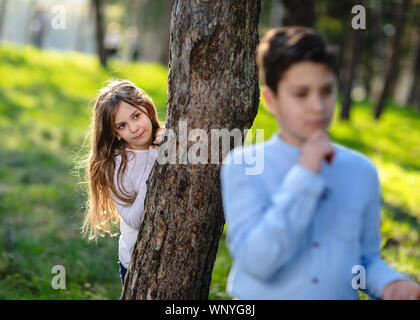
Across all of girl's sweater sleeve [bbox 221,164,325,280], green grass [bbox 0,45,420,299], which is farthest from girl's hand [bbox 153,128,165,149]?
girl's sweater sleeve [bbox 221,164,325,280]

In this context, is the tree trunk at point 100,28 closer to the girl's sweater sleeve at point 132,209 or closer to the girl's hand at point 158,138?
the girl's hand at point 158,138

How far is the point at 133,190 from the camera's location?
3.19 m

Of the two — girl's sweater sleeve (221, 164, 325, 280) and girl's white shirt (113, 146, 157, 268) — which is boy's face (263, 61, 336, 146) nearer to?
girl's sweater sleeve (221, 164, 325, 280)

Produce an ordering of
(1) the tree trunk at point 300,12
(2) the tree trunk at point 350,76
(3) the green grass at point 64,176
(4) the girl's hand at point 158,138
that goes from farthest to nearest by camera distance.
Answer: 1. (2) the tree trunk at point 350,76
2. (1) the tree trunk at point 300,12
3. (3) the green grass at point 64,176
4. (4) the girl's hand at point 158,138

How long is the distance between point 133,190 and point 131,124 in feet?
1.41

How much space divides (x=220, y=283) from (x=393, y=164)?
779cm

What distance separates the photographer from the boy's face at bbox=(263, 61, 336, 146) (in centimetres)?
188

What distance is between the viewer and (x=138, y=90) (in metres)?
3.31

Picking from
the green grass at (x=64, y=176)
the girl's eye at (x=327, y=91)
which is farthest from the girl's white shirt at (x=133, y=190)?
the girl's eye at (x=327, y=91)

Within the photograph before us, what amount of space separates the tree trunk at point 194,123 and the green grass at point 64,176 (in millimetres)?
1240

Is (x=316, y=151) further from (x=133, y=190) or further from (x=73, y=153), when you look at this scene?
(x=73, y=153)

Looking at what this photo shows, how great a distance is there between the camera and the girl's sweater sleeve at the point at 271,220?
176 centimetres

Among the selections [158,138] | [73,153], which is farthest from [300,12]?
[158,138]
